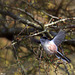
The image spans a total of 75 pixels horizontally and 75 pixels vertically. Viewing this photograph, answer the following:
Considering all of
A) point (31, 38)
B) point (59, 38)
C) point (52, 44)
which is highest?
point (59, 38)

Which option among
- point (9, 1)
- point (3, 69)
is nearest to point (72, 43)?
point (3, 69)

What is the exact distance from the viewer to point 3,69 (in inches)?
147

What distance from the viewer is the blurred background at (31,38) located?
3.35 m

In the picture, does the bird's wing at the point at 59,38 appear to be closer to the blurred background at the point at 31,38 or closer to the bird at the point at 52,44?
the bird at the point at 52,44

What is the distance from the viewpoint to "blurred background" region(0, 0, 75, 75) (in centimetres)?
335

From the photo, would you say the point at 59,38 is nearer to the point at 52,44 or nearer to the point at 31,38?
the point at 52,44

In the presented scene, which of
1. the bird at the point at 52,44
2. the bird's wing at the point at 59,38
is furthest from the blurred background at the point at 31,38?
the bird's wing at the point at 59,38

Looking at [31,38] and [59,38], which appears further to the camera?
[31,38]

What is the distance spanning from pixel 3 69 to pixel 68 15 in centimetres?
534

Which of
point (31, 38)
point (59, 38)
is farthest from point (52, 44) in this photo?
point (31, 38)

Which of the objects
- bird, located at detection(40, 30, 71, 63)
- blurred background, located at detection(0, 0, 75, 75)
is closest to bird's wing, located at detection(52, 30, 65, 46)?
bird, located at detection(40, 30, 71, 63)

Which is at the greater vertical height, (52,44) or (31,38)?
(52,44)

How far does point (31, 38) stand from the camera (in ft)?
15.6

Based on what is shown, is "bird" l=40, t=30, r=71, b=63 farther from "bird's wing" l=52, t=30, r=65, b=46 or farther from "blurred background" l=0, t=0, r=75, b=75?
"blurred background" l=0, t=0, r=75, b=75
